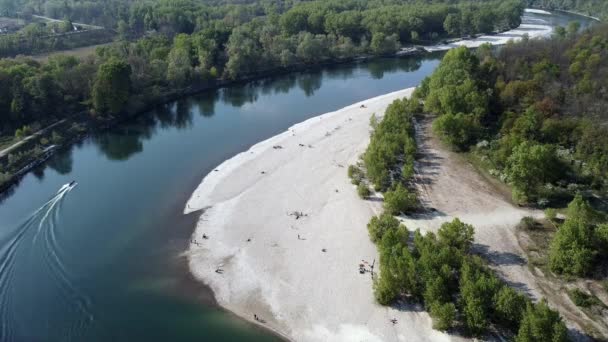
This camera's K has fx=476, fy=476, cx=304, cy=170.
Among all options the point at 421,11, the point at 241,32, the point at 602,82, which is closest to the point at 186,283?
the point at 602,82

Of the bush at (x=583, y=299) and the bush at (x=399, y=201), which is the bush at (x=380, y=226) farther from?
the bush at (x=583, y=299)

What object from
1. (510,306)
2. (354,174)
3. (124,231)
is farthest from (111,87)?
(510,306)

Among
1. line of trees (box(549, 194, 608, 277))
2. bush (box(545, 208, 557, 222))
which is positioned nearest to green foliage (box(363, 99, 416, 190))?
bush (box(545, 208, 557, 222))

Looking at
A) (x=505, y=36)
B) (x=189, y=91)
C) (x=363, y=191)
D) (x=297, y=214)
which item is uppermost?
(x=505, y=36)

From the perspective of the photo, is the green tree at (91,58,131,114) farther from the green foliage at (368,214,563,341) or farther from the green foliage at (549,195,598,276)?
the green foliage at (549,195,598,276)

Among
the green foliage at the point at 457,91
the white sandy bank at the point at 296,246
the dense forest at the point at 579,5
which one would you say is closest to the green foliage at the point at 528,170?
the white sandy bank at the point at 296,246

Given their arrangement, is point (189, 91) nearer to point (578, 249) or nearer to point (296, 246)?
point (296, 246)
